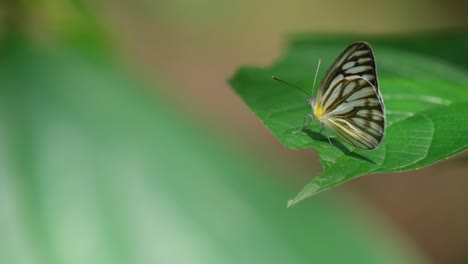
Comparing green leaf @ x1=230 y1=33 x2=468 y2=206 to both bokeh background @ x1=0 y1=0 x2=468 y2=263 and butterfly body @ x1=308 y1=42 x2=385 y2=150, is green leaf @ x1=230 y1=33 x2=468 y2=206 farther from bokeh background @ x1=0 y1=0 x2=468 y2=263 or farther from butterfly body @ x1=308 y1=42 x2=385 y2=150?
bokeh background @ x1=0 y1=0 x2=468 y2=263

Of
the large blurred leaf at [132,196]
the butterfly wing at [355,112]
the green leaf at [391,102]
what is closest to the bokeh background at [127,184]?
the large blurred leaf at [132,196]

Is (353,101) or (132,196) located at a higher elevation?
(132,196)

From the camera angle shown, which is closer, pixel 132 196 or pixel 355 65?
pixel 132 196

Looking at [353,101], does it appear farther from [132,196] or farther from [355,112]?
[132,196]

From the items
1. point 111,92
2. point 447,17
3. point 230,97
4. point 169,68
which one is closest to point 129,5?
point 169,68

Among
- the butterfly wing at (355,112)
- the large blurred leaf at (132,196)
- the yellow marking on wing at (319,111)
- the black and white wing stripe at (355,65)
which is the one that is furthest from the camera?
the yellow marking on wing at (319,111)

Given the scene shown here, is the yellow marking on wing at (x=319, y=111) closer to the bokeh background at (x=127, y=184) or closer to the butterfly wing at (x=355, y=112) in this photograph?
the butterfly wing at (x=355, y=112)

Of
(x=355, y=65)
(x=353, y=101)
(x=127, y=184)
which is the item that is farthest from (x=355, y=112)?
(x=127, y=184)
